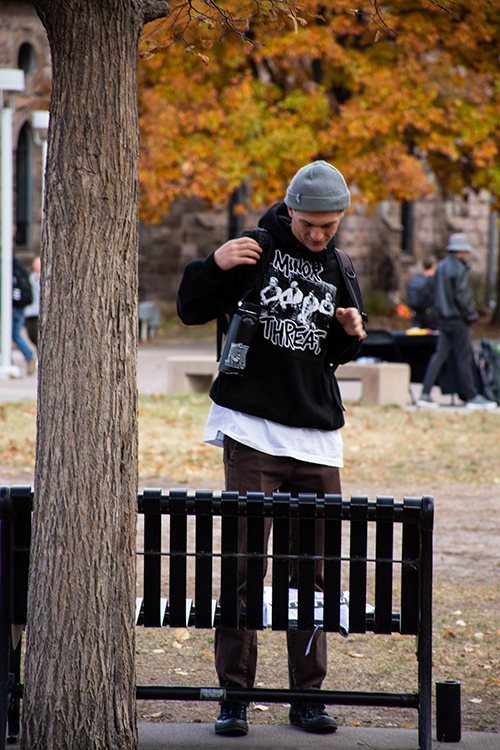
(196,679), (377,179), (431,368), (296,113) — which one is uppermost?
(296,113)

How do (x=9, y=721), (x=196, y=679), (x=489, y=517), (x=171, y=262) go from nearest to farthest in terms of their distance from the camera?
(x=9, y=721) → (x=196, y=679) → (x=489, y=517) → (x=171, y=262)

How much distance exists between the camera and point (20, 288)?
1442 centimetres

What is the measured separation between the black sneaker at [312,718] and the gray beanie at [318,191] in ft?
5.69

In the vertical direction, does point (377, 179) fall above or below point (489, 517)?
above

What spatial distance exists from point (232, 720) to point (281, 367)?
4.00 feet

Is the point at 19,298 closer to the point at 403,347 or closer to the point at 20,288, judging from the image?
the point at 20,288

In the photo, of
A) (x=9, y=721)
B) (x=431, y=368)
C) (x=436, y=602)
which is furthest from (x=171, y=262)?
(x=9, y=721)

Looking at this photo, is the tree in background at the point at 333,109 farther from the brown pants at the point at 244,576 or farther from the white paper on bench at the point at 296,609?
the white paper on bench at the point at 296,609

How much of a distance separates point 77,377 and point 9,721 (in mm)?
1259

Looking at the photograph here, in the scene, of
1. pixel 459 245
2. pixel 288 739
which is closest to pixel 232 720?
pixel 288 739

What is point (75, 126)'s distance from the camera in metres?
2.79

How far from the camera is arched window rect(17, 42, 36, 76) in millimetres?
22938

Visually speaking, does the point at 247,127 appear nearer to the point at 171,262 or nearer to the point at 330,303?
the point at 171,262

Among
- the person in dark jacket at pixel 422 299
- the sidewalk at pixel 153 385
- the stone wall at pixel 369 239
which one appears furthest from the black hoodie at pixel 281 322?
the stone wall at pixel 369 239
